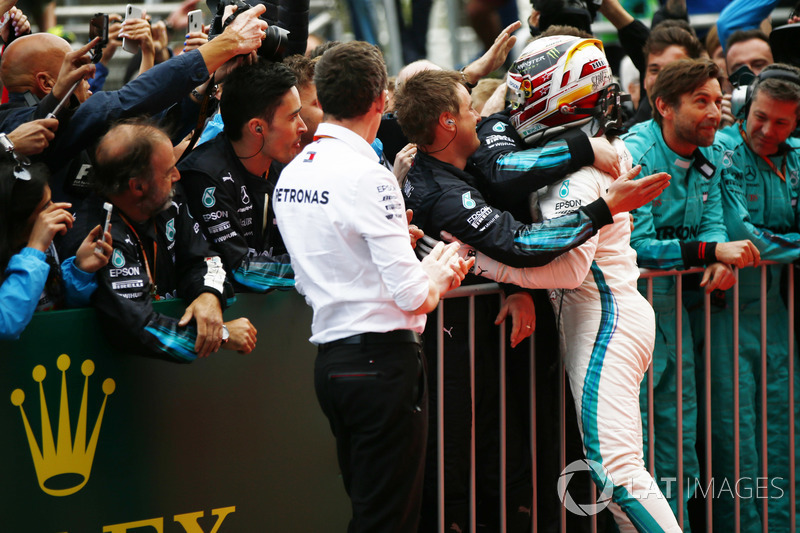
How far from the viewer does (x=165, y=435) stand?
11.3 ft

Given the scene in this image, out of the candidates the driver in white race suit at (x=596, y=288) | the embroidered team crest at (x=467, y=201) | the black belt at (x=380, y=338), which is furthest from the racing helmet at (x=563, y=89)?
the black belt at (x=380, y=338)

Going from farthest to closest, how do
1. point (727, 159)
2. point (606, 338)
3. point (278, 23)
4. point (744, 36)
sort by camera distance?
point (744, 36)
point (727, 159)
point (278, 23)
point (606, 338)

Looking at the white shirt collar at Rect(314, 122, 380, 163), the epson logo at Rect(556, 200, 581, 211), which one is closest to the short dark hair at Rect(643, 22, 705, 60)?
the epson logo at Rect(556, 200, 581, 211)

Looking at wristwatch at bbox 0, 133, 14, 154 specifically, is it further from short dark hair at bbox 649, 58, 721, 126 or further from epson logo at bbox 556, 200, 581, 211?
short dark hair at bbox 649, 58, 721, 126

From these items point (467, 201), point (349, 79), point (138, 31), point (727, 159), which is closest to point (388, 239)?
point (349, 79)

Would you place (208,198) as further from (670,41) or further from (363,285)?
(670,41)

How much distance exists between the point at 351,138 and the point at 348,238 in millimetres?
371

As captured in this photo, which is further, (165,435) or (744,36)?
(744,36)

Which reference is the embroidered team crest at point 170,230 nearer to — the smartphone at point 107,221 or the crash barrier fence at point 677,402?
the smartphone at point 107,221

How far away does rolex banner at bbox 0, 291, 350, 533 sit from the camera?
3.21 meters

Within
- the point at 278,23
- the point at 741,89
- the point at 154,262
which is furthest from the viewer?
the point at 741,89

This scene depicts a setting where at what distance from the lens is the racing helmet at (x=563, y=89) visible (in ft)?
12.2

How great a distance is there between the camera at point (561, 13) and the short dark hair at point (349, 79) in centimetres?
279

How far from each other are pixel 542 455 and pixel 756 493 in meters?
1.29
